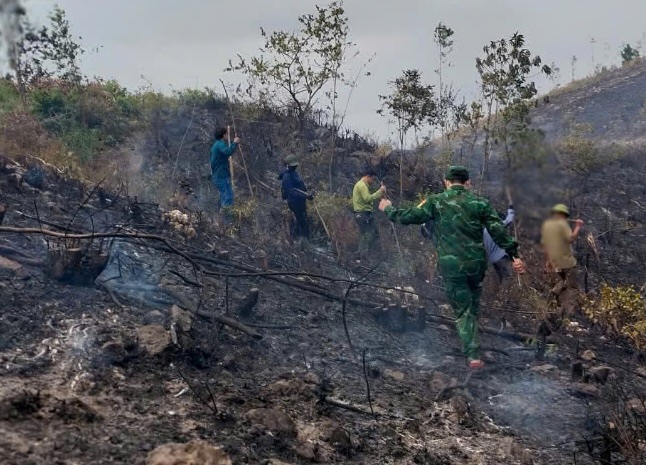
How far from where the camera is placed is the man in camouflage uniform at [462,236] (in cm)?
550

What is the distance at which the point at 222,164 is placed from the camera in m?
9.83

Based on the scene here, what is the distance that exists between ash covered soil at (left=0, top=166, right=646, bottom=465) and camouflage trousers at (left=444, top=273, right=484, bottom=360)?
0.25 metres

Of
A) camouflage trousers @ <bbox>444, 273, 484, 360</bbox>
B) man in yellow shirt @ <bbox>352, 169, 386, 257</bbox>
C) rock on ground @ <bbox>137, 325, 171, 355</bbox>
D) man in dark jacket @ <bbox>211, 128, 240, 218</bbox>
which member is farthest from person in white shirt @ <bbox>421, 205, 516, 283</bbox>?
man in dark jacket @ <bbox>211, 128, 240, 218</bbox>

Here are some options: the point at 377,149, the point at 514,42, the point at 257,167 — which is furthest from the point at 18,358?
the point at 377,149

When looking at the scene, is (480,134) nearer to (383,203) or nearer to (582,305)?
(582,305)

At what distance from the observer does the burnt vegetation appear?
4.09m

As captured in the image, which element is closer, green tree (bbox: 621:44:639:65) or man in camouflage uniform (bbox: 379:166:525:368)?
man in camouflage uniform (bbox: 379:166:525:368)

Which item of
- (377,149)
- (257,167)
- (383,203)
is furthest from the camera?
(377,149)

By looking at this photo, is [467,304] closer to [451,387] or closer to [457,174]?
[451,387]

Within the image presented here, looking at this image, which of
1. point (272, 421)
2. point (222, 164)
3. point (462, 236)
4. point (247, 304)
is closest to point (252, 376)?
point (272, 421)

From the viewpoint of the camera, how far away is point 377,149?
1486 cm

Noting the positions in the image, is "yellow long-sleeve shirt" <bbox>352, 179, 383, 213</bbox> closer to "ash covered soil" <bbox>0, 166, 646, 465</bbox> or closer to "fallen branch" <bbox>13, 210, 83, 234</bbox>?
"ash covered soil" <bbox>0, 166, 646, 465</bbox>

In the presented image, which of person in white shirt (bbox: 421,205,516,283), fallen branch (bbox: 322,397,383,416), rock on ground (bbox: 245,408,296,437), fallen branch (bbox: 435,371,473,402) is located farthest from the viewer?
person in white shirt (bbox: 421,205,516,283)

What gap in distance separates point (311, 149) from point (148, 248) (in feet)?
23.2
